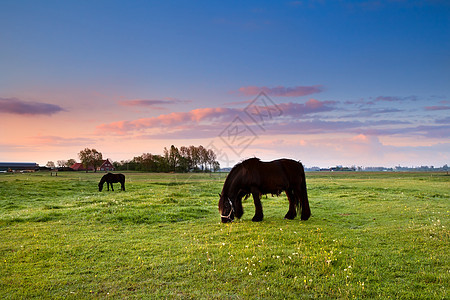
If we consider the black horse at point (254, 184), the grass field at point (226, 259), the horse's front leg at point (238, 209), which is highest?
the black horse at point (254, 184)

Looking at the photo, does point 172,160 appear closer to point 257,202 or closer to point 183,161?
point 183,161

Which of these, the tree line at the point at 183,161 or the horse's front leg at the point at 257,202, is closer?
the horse's front leg at the point at 257,202

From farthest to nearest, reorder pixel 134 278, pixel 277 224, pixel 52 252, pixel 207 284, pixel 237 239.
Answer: pixel 277 224 < pixel 237 239 < pixel 52 252 < pixel 134 278 < pixel 207 284

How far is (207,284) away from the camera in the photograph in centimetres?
639

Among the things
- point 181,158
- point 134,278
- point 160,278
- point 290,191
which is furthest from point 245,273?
point 181,158

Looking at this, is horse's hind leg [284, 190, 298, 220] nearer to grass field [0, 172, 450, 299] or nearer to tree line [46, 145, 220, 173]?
grass field [0, 172, 450, 299]

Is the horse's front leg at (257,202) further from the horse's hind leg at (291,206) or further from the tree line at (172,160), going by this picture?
the tree line at (172,160)

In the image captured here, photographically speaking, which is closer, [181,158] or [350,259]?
[350,259]

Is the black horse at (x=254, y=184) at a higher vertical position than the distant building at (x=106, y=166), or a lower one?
lower

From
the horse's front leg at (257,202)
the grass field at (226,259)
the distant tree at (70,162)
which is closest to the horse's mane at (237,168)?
the horse's front leg at (257,202)

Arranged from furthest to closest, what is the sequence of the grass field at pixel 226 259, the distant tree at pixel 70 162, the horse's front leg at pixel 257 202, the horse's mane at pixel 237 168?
the distant tree at pixel 70 162, the horse's mane at pixel 237 168, the horse's front leg at pixel 257 202, the grass field at pixel 226 259

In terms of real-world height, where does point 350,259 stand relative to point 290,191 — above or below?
below

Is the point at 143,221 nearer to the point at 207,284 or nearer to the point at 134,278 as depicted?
the point at 134,278

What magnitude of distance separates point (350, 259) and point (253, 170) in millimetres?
5977
